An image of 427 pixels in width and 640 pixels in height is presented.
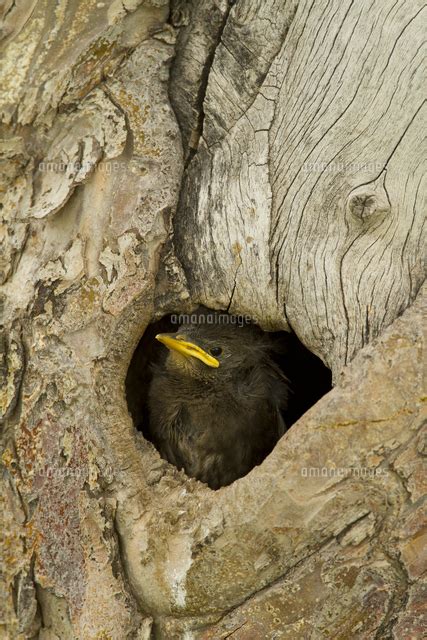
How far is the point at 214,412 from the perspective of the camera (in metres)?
5.32

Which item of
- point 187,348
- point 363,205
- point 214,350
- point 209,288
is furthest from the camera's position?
point 214,350

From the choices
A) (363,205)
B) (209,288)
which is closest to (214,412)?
(209,288)

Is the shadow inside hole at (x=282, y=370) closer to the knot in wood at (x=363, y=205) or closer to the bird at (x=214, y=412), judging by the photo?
the bird at (x=214, y=412)

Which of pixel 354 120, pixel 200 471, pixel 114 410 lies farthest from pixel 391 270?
pixel 200 471

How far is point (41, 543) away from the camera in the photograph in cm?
387

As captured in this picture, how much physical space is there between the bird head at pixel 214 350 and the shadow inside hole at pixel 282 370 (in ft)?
0.68

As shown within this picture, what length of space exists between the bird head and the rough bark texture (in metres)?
0.72

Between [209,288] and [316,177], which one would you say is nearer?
[316,177]

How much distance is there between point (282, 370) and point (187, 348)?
1.00 m

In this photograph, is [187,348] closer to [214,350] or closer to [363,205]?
[214,350]

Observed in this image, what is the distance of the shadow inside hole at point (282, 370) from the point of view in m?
5.46

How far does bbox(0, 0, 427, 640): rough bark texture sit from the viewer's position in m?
3.33

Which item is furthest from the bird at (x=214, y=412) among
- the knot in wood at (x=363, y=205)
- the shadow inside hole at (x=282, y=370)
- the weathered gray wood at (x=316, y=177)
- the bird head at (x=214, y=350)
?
the knot in wood at (x=363, y=205)

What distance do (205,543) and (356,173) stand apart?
1.77 metres
